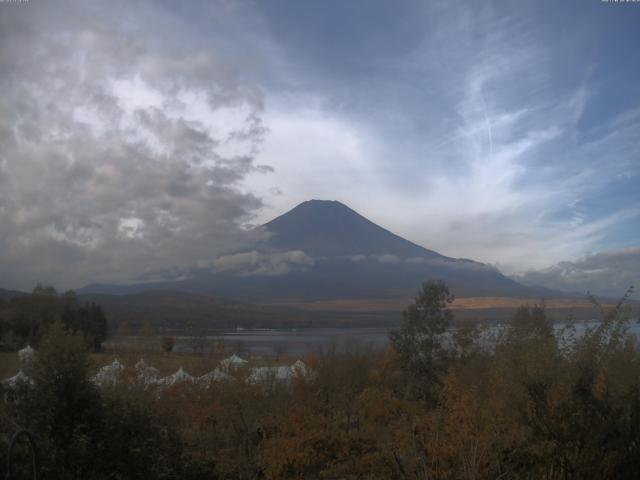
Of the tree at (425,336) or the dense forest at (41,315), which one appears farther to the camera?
the dense forest at (41,315)

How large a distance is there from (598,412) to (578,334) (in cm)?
230

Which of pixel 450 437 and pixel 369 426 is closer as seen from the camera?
pixel 450 437

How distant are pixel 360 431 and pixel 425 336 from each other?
11.0 m

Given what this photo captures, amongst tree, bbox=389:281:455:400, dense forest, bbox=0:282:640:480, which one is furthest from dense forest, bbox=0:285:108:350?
dense forest, bbox=0:282:640:480

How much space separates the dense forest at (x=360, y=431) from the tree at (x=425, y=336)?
9703 mm

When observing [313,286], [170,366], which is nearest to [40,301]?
[170,366]

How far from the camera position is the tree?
23.9m

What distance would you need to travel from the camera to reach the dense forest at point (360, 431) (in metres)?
7.84

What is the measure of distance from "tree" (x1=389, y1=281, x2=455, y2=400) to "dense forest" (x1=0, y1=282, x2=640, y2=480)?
9703 millimetres

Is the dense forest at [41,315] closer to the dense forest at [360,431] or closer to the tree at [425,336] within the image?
the tree at [425,336]

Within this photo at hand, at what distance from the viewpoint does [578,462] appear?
24.7 ft

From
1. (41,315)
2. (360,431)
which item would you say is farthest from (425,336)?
(41,315)

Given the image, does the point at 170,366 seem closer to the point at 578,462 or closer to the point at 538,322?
the point at 538,322

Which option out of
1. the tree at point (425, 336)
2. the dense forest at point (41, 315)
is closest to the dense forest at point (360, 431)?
the tree at point (425, 336)
